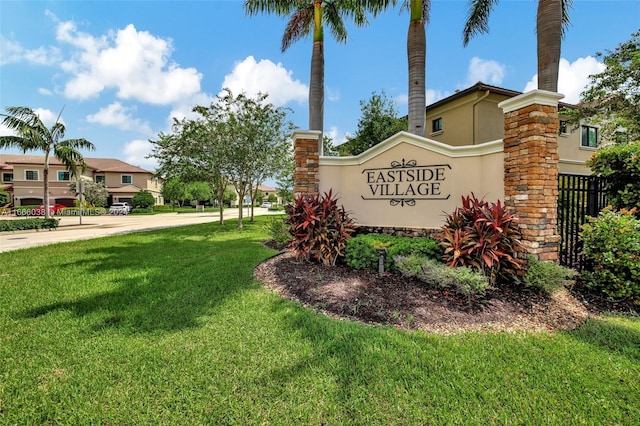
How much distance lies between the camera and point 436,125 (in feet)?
58.3

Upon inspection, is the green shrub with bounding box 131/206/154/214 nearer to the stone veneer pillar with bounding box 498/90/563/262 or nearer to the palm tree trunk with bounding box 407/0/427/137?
the palm tree trunk with bounding box 407/0/427/137

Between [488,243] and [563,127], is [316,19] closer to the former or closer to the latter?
[488,243]

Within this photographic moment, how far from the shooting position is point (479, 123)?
15.0 m

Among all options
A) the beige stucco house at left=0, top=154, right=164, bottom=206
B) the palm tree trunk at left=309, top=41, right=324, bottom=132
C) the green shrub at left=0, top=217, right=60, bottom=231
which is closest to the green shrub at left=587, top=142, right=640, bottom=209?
the palm tree trunk at left=309, top=41, right=324, bottom=132

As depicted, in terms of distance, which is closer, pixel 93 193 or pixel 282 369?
pixel 282 369

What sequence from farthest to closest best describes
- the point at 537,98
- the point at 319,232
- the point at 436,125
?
the point at 436,125, the point at 319,232, the point at 537,98

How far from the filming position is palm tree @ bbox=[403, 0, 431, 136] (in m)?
8.85

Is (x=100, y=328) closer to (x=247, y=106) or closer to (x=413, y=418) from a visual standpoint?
(x=413, y=418)

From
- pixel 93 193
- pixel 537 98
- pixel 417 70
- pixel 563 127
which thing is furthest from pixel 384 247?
pixel 93 193

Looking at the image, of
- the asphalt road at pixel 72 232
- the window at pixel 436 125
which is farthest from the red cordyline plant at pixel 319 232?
the window at pixel 436 125

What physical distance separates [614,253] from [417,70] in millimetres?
6872

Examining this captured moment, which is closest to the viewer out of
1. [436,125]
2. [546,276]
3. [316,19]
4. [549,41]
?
[546,276]

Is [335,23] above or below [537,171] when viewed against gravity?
above

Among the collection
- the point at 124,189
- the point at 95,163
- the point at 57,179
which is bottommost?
the point at 124,189
